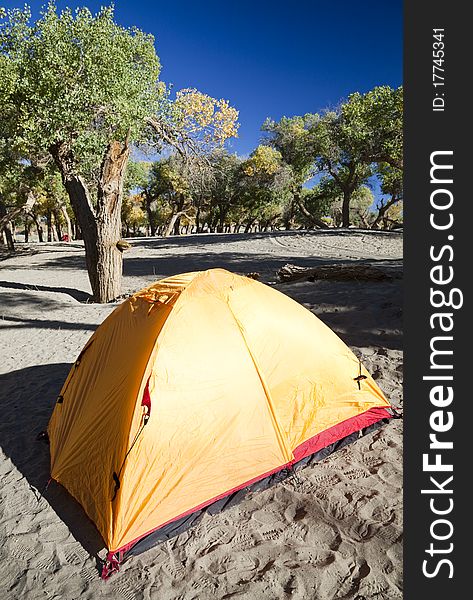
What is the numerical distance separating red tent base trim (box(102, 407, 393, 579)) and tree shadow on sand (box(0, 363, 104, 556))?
0.25 metres

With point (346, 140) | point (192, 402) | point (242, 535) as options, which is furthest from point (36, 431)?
point (346, 140)

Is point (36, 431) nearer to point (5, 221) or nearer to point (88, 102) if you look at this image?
point (88, 102)

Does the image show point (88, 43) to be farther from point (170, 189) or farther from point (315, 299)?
point (170, 189)

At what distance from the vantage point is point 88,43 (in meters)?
9.31

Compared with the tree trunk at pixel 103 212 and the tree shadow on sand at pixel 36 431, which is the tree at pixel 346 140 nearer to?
the tree trunk at pixel 103 212

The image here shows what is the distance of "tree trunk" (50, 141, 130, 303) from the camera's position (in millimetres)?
10164

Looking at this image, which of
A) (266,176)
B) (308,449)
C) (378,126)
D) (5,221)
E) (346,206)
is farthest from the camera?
(266,176)

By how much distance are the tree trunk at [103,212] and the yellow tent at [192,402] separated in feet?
22.8

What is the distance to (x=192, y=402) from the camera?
11.2 ft

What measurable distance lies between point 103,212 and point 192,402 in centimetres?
855

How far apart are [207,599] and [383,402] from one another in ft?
9.40

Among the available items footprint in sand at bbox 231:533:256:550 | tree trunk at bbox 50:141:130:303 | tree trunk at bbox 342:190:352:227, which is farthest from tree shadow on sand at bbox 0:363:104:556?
tree trunk at bbox 342:190:352:227

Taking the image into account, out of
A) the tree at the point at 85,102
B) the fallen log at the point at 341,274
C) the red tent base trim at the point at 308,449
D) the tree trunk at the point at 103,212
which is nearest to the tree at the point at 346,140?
the fallen log at the point at 341,274

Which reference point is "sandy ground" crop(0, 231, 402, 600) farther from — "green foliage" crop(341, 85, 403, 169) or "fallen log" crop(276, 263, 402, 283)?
"green foliage" crop(341, 85, 403, 169)
